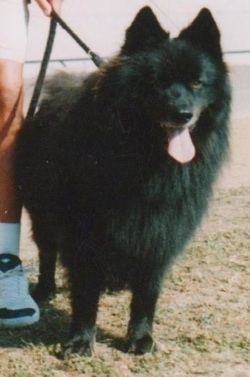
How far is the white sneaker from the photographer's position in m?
3.67

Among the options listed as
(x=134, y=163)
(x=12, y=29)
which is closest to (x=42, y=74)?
(x=12, y=29)

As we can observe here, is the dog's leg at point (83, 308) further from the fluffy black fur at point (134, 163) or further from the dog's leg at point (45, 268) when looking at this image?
the dog's leg at point (45, 268)

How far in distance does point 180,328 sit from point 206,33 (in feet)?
4.94

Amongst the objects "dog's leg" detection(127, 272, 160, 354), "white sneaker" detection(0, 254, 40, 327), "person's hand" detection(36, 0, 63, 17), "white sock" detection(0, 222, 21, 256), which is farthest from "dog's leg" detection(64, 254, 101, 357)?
"person's hand" detection(36, 0, 63, 17)

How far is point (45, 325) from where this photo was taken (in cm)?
380

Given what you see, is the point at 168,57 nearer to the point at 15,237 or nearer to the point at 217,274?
the point at 15,237

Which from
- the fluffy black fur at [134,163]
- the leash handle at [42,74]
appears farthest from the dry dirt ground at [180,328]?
the leash handle at [42,74]

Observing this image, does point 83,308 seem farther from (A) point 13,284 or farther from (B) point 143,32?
(B) point 143,32

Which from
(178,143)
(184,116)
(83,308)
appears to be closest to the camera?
(184,116)

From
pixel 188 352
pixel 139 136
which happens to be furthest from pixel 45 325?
pixel 139 136

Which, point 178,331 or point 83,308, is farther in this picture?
point 178,331

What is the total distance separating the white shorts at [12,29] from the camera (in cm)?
360

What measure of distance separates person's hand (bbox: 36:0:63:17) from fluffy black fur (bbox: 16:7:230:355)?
17.3 inches

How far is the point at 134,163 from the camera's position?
10.6 feet
